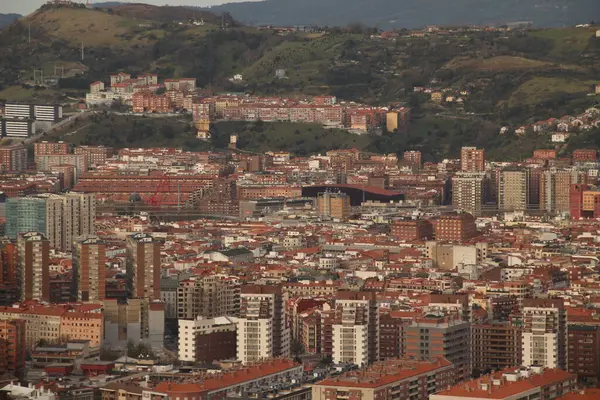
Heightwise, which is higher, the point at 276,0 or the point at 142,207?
the point at 276,0

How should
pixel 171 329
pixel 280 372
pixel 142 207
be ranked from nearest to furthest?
1. pixel 280 372
2. pixel 171 329
3. pixel 142 207

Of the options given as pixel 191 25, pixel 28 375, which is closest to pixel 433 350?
pixel 28 375

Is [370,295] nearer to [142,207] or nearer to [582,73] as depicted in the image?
[142,207]

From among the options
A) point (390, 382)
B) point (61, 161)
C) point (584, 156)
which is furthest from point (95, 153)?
point (390, 382)

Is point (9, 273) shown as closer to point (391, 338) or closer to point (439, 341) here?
point (391, 338)

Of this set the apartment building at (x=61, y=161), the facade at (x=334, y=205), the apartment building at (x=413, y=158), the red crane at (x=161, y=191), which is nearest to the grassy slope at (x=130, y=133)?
the apartment building at (x=61, y=161)

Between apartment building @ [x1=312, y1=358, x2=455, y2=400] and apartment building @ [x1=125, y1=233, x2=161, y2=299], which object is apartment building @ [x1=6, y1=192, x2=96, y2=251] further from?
apartment building @ [x1=312, y1=358, x2=455, y2=400]

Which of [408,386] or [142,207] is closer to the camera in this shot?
[408,386]

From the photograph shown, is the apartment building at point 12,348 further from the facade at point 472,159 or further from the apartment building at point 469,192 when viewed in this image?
the facade at point 472,159
